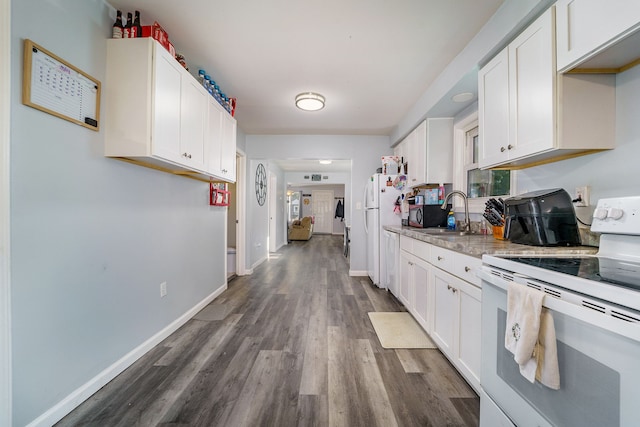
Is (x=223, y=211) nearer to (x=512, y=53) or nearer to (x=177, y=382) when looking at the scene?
(x=177, y=382)

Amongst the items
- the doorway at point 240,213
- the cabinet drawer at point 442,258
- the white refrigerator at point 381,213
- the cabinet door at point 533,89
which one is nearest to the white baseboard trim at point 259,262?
the doorway at point 240,213

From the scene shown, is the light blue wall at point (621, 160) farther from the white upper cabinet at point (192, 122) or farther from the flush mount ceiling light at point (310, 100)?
the white upper cabinet at point (192, 122)

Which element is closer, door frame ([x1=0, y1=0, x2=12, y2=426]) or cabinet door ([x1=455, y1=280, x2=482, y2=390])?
door frame ([x1=0, y1=0, x2=12, y2=426])

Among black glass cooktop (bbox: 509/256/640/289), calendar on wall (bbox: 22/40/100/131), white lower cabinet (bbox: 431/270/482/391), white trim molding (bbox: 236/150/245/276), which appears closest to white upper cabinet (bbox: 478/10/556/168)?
black glass cooktop (bbox: 509/256/640/289)

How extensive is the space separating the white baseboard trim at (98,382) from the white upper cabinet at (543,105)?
2.86 meters

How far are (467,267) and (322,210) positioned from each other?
33.8 ft

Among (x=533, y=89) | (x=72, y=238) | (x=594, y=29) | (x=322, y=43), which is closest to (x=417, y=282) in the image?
(x=533, y=89)

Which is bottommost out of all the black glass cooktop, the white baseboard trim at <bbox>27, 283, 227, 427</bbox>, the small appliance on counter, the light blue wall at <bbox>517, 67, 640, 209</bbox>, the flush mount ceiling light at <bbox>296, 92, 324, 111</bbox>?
the white baseboard trim at <bbox>27, 283, 227, 427</bbox>

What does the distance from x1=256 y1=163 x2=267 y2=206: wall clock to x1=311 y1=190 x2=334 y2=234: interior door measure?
6.19m

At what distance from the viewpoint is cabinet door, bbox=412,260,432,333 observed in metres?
2.13

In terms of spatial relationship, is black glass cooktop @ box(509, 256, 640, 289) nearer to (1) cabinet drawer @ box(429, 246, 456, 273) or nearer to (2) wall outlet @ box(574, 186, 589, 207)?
(2) wall outlet @ box(574, 186, 589, 207)

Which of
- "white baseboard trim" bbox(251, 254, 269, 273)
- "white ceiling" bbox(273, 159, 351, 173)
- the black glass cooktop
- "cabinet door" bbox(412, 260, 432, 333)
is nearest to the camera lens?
the black glass cooktop

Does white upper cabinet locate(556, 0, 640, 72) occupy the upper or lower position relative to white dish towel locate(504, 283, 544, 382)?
upper

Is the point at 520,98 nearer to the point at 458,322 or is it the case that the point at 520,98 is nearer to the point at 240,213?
the point at 458,322
